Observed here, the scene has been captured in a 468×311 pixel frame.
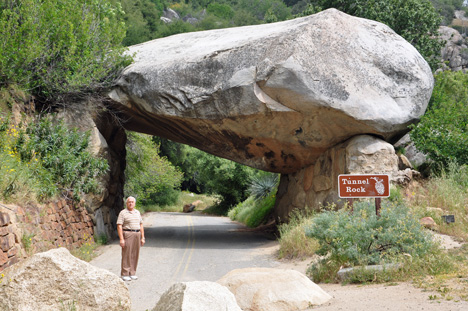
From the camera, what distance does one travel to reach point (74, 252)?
1246 centimetres

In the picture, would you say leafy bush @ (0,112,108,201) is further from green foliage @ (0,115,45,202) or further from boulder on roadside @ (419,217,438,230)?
boulder on roadside @ (419,217,438,230)

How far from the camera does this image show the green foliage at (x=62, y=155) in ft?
42.2

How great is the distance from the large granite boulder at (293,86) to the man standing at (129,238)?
597 centimetres

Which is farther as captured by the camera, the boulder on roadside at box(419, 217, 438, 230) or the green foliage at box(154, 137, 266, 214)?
the green foliage at box(154, 137, 266, 214)

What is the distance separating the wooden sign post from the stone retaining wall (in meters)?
6.21

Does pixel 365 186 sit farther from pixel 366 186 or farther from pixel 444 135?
pixel 444 135

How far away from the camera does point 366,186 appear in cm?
938

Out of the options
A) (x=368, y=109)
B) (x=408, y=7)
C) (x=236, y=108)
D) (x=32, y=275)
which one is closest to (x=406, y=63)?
(x=368, y=109)

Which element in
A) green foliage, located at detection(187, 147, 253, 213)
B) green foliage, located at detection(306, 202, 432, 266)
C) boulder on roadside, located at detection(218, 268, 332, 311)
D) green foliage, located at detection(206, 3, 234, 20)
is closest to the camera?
boulder on roadside, located at detection(218, 268, 332, 311)

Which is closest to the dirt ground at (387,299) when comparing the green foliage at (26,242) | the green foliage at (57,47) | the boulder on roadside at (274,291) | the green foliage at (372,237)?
the boulder on roadside at (274,291)

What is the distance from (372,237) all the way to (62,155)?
8960 millimetres

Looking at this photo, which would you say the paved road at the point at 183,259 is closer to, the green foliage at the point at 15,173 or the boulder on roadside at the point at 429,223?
the green foliage at the point at 15,173

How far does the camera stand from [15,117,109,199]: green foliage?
12.9 metres

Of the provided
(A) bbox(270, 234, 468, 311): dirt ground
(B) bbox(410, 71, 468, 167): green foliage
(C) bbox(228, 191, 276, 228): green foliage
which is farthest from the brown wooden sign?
(C) bbox(228, 191, 276, 228): green foliage
